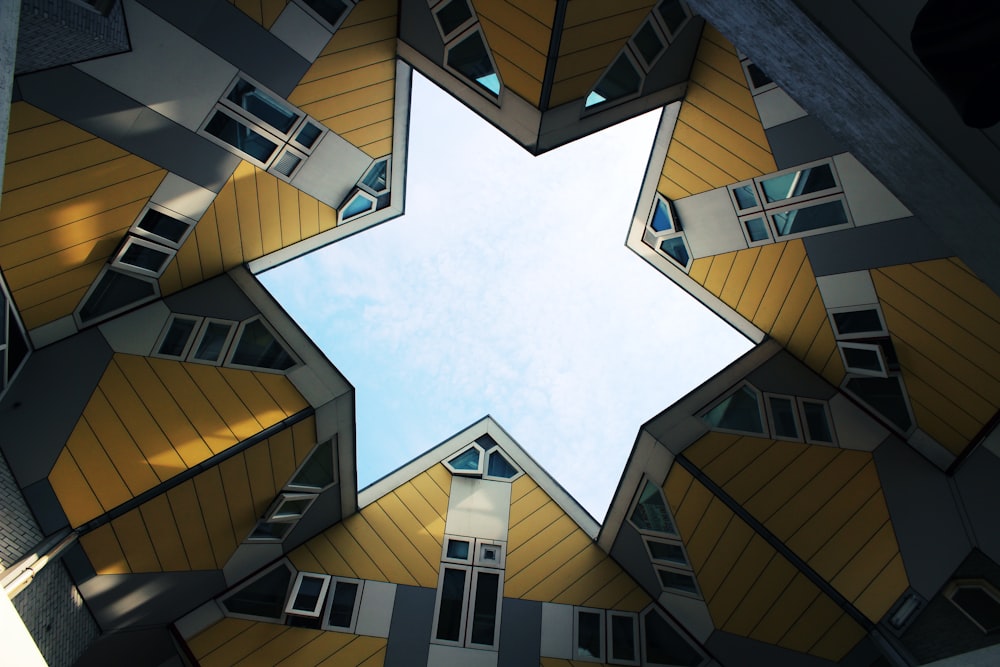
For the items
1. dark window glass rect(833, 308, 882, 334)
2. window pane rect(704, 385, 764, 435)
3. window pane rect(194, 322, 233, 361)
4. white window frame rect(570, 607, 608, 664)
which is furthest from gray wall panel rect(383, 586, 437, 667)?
dark window glass rect(833, 308, 882, 334)

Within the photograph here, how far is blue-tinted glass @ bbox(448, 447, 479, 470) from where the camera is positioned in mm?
15703

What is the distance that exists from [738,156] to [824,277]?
2.71 meters

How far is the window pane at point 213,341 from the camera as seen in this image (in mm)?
11528

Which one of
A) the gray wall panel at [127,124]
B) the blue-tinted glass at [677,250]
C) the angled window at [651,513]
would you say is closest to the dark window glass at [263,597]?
the angled window at [651,513]

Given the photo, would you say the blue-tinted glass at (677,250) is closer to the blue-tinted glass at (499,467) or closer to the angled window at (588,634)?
the blue-tinted glass at (499,467)

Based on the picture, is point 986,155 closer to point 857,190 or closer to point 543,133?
point 857,190

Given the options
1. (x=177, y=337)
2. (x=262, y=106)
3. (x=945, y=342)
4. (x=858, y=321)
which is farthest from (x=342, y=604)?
(x=945, y=342)

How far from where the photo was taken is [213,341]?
11.8m

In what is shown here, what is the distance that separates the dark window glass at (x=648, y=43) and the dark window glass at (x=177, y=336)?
9.48 meters

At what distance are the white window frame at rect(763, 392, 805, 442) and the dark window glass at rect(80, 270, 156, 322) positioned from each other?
11.7 metres

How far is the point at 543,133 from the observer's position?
35.7ft

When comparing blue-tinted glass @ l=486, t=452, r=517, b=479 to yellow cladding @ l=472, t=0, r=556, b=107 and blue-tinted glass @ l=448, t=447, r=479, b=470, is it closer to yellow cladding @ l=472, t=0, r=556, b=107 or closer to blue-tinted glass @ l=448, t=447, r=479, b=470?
blue-tinted glass @ l=448, t=447, r=479, b=470

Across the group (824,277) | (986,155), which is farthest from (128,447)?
(824,277)

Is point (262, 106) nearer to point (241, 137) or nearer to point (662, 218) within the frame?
point (241, 137)
